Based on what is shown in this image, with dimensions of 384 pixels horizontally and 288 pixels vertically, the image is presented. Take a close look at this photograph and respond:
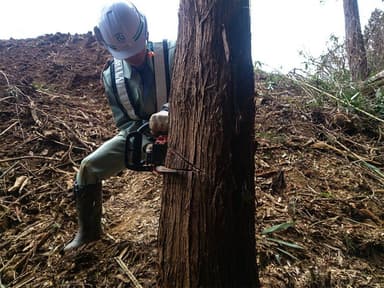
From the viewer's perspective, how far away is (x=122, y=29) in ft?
6.16

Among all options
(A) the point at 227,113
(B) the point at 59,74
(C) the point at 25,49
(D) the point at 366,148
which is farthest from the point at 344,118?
(C) the point at 25,49

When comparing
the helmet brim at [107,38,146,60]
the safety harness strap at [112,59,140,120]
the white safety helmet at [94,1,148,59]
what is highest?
the white safety helmet at [94,1,148,59]

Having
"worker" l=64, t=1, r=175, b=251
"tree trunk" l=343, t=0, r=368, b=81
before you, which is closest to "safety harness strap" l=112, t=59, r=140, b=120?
"worker" l=64, t=1, r=175, b=251

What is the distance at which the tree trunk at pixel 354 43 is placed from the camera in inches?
181

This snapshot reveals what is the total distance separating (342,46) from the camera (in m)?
5.16

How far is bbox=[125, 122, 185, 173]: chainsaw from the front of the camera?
141cm

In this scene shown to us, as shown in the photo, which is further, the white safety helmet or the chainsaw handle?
the white safety helmet

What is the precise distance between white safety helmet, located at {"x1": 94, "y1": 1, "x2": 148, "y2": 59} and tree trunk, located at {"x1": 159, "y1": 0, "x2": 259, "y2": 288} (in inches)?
27.9

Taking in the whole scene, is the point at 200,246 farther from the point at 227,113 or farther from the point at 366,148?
the point at 366,148

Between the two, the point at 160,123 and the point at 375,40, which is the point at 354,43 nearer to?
the point at 375,40

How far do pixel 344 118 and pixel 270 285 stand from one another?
7.53 ft

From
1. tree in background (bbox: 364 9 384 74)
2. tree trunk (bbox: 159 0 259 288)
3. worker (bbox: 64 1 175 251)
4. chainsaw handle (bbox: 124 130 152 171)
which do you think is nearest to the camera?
tree trunk (bbox: 159 0 259 288)

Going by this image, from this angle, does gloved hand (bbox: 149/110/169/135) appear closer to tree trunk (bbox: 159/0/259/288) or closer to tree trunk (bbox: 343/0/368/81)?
tree trunk (bbox: 159/0/259/288)

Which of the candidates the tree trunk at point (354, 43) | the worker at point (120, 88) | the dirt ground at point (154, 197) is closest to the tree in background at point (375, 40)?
the tree trunk at point (354, 43)
